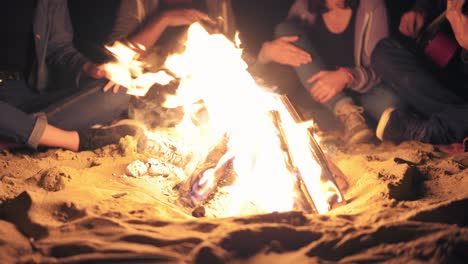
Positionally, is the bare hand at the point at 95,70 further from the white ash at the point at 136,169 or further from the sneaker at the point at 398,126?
the sneaker at the point at 398,126

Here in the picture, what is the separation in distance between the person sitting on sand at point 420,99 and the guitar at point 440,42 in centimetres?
18

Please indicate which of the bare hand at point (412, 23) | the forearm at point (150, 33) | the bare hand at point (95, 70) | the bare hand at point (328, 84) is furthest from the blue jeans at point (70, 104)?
the bare hand at point (412, 23)

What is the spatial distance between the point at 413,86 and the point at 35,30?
14.3 ft

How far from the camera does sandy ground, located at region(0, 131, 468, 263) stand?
201cm

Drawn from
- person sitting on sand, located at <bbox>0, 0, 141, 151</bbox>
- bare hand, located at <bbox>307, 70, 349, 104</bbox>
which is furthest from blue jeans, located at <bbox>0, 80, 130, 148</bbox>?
bare hand, located at <bbox>307, 70, 349, 104</bbox>

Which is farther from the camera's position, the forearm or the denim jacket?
the forearm

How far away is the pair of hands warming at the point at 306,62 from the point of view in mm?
4891

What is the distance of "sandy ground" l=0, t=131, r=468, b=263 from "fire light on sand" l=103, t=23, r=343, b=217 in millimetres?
317

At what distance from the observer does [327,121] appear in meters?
5.28

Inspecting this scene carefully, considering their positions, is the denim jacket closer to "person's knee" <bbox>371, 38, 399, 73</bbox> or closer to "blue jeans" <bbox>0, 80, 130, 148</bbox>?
"blue jeans" <bbox>0, 80, 130, 148</bbox>

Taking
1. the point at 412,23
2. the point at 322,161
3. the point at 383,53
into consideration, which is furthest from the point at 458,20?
the point at 322,161

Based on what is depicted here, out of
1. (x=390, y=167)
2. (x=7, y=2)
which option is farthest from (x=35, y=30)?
(x=390, y=167)

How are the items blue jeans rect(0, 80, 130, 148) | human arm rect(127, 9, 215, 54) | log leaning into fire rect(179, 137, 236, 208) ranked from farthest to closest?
human arm rect(127, 9, 215, 54), blue jeans rect(0, 80, 130, 148), log leaning into fire rect(179, 137, 236, 208)

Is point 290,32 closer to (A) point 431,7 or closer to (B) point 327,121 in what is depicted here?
(B) point 327,121
